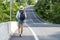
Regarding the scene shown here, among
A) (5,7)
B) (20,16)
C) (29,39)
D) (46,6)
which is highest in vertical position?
(20,16)

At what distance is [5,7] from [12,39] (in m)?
40.8

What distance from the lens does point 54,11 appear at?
65.4m

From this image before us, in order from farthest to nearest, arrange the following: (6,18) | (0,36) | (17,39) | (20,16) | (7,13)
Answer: (7,13) → (6,18) → (20,16) → (17,39) → (0,36)

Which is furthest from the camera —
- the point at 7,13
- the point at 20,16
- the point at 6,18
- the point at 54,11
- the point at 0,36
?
the point at 54,11

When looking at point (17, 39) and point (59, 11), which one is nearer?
point (17, 39)

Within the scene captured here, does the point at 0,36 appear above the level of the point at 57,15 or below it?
above

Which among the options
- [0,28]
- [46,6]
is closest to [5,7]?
[46,6]

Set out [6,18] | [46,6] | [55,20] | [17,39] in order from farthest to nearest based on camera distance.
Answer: [46,6] < [55,20] < [6,18] < [17,39]

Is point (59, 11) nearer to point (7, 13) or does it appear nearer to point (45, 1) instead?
point (7, 13)

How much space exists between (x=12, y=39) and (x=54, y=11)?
48236 mm

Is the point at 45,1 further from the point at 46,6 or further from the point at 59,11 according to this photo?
the point at 59,11

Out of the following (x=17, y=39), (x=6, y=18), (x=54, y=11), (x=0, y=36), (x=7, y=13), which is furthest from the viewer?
(x=54, y=11)

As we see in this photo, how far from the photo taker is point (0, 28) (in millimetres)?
12539

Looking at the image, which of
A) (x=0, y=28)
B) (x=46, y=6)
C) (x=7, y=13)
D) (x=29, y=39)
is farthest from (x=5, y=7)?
(x=0, y=28)
